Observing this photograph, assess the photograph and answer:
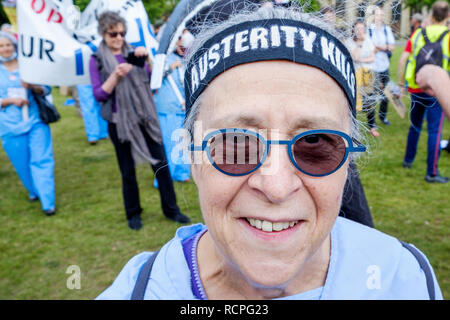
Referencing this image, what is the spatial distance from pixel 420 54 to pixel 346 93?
4399 millimetres

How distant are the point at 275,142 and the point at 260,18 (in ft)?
1.53

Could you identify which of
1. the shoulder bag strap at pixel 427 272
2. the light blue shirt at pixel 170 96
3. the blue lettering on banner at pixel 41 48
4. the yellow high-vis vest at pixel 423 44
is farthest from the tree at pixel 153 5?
the yellow high-vis vest at pixel 423 44

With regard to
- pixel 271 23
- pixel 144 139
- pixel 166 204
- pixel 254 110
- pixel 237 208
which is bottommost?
pixel 166 204

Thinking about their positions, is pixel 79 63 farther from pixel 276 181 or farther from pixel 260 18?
pixel 276 181

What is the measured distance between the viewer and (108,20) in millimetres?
3730

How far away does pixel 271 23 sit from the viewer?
3.88 feet

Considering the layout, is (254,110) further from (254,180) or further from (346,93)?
(346,93)

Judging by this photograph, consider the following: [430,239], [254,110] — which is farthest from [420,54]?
[254,110]

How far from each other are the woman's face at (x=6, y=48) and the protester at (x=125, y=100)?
67.8 inches

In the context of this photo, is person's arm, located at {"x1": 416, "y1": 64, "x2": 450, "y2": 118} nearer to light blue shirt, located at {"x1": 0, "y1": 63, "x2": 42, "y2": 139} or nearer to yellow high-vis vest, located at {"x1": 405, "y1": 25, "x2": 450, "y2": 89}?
yellow high-vis vest, located at {"x1": 405, "y1": 25, "x2": 450, "y2": 89}

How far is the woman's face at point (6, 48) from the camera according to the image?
15.2 ft

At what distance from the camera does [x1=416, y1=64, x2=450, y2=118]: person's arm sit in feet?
5.87

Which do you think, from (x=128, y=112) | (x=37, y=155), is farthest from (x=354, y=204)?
(x=37, y=155)

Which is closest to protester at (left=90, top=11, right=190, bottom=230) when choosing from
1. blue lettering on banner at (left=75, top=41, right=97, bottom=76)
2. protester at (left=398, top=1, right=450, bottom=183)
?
blue lettering on banner at (left=75, top=41, right=97, bottom=76)
